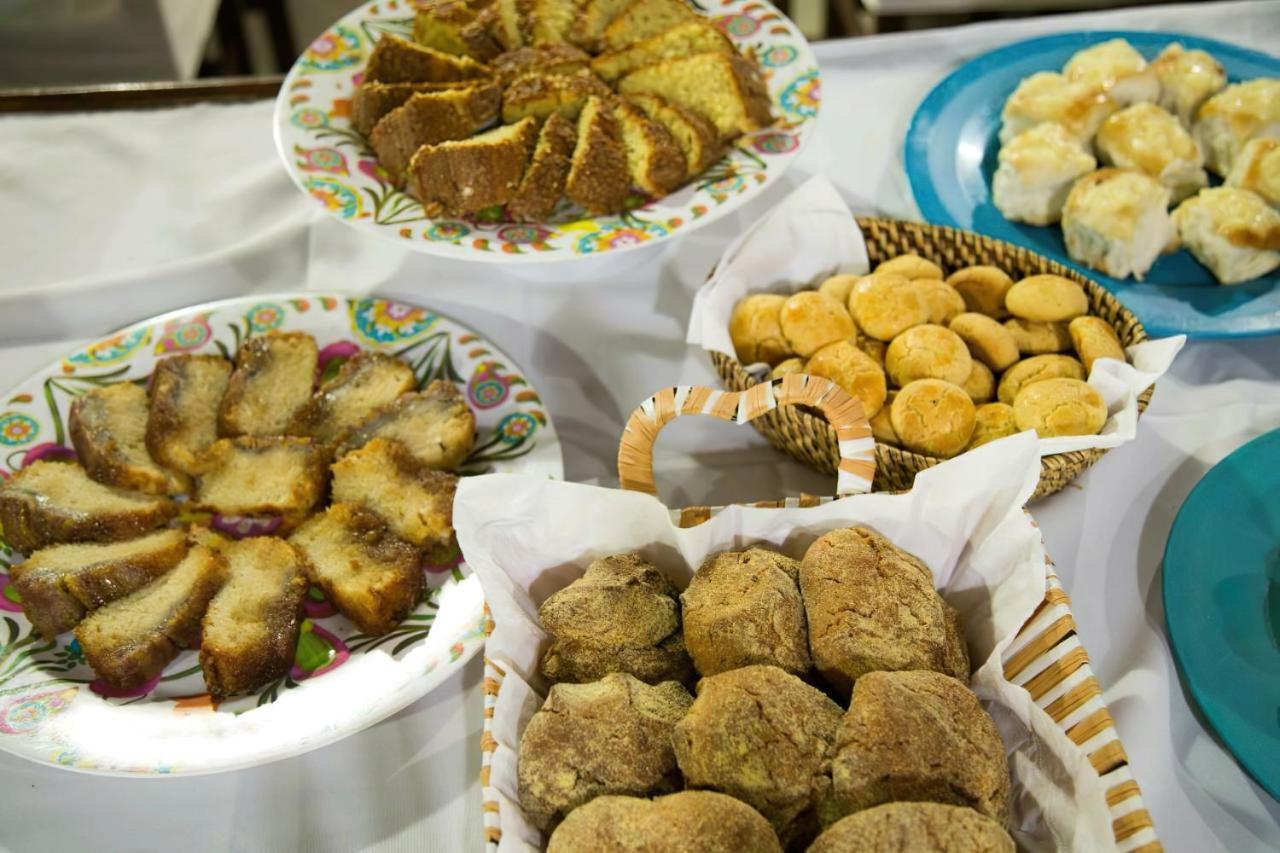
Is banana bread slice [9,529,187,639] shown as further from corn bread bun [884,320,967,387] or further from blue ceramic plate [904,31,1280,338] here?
blue ceramic plate [904,31,1280,338]

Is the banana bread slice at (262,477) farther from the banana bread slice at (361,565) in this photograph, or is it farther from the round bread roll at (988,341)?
the round bread roll at (988,341)

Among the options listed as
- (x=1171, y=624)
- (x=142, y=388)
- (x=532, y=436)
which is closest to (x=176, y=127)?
(x=142, y=388)

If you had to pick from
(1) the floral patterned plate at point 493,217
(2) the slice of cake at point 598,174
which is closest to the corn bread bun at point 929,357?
(1) the floral patterned plate at point 493,217

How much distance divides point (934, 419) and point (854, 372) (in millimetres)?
102

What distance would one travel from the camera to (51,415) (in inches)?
48.8

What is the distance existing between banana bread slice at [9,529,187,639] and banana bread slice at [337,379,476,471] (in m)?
0.24

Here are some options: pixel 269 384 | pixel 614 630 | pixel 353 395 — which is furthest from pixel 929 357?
pixel 269 384

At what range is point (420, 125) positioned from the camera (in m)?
1.37

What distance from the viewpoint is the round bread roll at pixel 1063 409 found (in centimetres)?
102

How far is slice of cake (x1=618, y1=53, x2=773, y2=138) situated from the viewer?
1.39 m

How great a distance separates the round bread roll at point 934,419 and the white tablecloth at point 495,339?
0.18 meters

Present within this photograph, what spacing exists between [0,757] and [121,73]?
215 centimetres

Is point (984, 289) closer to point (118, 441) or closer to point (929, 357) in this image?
point (929, 357)

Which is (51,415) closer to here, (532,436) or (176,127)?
(532,436)
